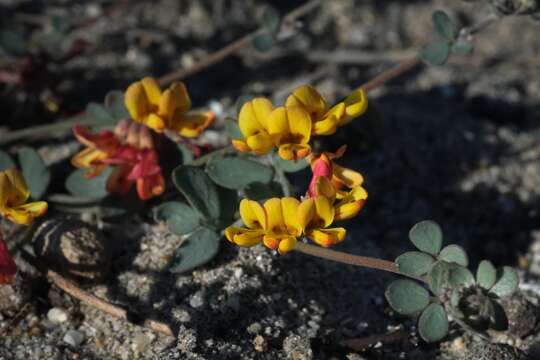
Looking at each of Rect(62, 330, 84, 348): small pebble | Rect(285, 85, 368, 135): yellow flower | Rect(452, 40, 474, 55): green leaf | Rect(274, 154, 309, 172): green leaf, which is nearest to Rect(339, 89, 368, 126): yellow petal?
Rect(285, 85, 368, 135): yellow flower

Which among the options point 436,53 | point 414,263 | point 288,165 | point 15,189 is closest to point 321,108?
point 288,165

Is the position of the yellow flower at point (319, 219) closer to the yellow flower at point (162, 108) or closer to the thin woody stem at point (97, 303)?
the thin woody stem at point (97, 303)

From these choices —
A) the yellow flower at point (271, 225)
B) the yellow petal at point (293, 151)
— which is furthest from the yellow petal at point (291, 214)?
the yellow petal at point (293, 151)

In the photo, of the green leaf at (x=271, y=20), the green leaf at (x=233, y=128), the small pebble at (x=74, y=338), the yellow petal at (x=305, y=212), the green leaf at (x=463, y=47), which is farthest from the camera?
the green leaf at (x=271, y=20)

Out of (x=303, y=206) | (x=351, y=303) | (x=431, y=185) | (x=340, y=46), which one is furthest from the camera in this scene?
(x=340, y=46)

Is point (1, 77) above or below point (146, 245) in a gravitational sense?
above

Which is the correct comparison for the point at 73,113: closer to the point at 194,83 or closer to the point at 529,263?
the point at 194,83

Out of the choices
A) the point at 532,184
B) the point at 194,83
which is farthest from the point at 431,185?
the point at 194,83
